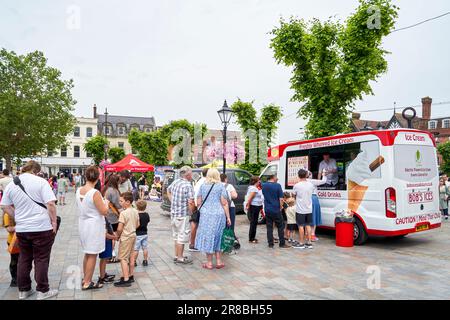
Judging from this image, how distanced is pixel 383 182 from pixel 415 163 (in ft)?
3.65

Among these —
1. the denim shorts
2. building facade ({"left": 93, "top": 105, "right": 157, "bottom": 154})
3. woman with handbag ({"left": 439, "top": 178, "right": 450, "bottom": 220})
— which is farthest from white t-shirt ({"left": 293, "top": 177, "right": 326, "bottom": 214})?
building facade ({"left": 93, "top": 105, "right": 157, "bottom": 154})

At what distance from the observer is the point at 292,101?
51.3ft

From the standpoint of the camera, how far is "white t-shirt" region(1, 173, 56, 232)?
4.55 metres

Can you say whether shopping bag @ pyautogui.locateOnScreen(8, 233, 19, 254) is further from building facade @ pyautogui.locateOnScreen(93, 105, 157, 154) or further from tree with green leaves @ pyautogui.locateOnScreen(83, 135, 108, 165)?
building facade @ pyautogui.locateOnScreen(93, 105, 157, 154)

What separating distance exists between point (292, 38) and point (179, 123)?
1214 inches

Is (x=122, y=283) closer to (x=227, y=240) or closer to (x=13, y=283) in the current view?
(x=13, y=283)

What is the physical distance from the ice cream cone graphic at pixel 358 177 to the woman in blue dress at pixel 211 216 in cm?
Answer: 378

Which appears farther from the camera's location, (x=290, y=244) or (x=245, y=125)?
(x=245, y=125)

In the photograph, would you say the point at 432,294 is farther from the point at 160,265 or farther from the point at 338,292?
the point at 160,265

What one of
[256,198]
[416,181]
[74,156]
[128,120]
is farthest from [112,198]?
[128,120]

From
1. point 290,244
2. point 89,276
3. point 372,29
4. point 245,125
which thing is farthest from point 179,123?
point 89,276

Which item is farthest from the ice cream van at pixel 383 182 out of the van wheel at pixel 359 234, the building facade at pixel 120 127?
the building facade at pixel 120 127

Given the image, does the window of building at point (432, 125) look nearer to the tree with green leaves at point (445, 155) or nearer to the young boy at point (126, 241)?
the tree with green leaves at point (445, 155)

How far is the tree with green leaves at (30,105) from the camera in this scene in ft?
93.9
